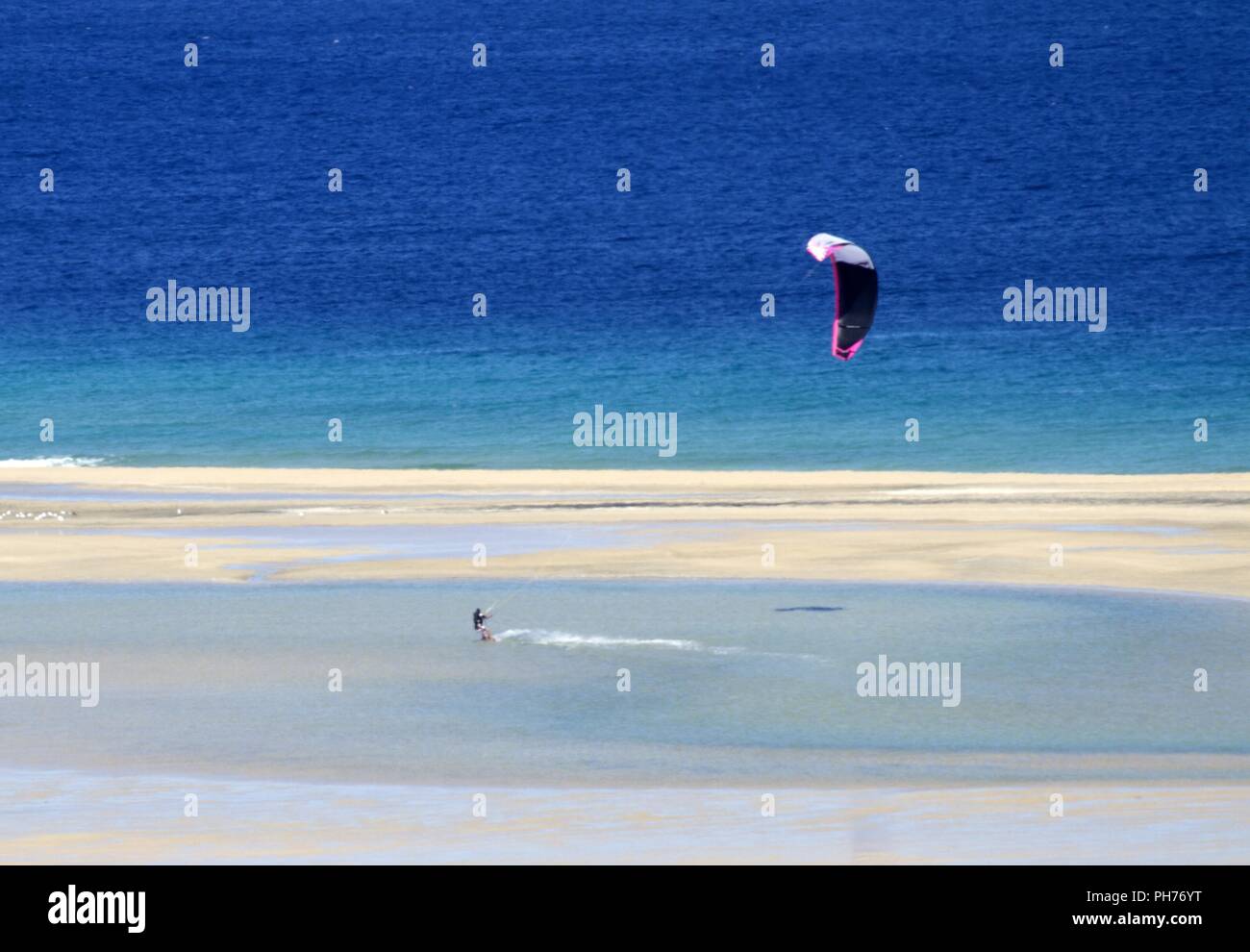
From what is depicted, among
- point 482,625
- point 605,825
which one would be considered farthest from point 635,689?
point 605,825

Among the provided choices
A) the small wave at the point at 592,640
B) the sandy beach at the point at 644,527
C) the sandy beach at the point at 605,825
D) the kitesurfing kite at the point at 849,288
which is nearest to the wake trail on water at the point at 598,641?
the small wave at the point at 592,640

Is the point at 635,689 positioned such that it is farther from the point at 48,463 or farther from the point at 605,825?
the point at 48,463

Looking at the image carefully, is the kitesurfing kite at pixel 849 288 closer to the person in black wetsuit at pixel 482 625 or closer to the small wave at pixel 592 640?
the small wave at pixel 592 640

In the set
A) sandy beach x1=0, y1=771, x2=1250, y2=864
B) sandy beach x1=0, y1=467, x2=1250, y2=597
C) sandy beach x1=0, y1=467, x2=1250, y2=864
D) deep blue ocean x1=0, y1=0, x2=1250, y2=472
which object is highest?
deep blue ocean x1=0, y1=0, x2=1250, y2=472

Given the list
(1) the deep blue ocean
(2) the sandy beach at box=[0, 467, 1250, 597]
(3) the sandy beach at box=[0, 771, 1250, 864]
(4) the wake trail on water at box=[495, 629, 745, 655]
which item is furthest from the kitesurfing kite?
(3) the sandy beach at box=[0, 771, 1250, 864]

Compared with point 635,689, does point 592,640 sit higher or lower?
higher

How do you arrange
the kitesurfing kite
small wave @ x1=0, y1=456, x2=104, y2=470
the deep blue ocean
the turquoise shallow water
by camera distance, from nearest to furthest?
the turquoise shallow water < the kitesurfing kite < small wave @ x1=0, y1=456, x2=104, y2=470 < the deep blue ocean

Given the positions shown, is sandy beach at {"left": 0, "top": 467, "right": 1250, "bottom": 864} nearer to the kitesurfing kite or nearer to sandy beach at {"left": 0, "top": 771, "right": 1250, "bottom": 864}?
sandy beach at {"left": 0, "top": 771, "right": 1250, "bottom": 864}
